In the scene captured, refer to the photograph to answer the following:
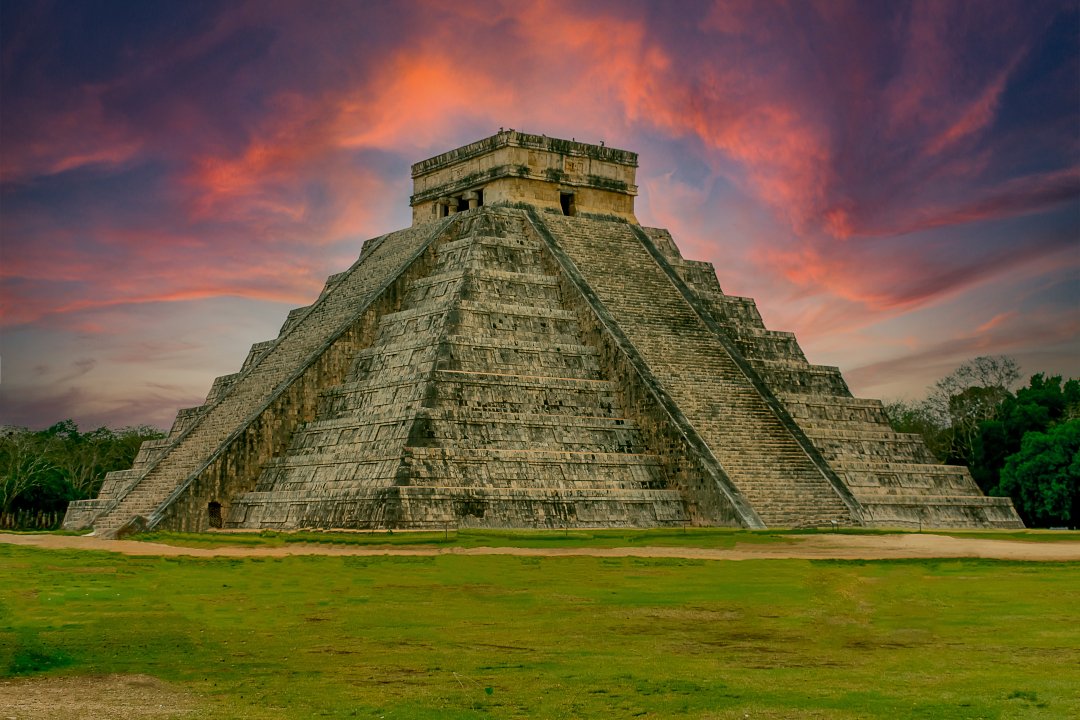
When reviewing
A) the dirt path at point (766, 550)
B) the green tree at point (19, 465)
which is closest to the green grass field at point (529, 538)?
the dirt path at point (766, 550)

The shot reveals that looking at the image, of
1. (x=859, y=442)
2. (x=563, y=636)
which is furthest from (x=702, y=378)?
(x=563, y=636)

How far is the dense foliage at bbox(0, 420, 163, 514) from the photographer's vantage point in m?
56.8

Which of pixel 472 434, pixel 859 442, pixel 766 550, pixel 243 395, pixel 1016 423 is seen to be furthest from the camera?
pixel 1016 423

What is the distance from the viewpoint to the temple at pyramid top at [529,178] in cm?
4066

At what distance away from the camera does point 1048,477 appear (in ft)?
150

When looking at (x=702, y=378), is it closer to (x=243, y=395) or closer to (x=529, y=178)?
(x=529, y=178)

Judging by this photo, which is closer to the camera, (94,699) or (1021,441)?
(94,699)

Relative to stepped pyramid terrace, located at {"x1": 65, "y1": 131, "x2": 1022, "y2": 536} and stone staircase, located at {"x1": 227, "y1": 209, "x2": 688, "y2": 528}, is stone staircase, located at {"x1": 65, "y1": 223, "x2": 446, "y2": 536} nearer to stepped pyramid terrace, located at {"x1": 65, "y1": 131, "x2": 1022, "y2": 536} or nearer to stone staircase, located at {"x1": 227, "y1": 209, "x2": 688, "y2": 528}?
stepped pyramid terrace, located at {"x1": 65, "y1": 131, "x2": 1022, "y2": 536}

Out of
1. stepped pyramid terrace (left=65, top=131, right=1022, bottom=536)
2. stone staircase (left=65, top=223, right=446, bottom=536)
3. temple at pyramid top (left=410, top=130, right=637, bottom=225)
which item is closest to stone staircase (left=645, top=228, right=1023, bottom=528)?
stepped pyramid terrace (left=65, top=131, right=1022, bottom=536)

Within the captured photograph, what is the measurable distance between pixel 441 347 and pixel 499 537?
24.7 feet

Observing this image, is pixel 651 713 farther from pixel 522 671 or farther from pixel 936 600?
pixel 936 600

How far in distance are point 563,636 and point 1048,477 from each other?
36348 mm

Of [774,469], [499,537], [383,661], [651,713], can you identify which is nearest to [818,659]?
[651,713]

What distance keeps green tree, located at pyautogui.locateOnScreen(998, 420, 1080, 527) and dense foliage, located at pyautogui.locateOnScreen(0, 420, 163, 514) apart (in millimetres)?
38805
